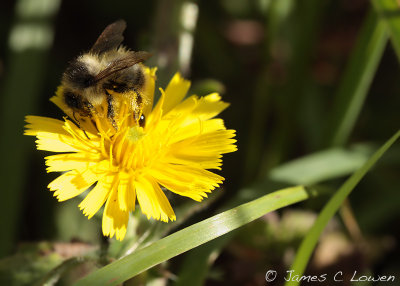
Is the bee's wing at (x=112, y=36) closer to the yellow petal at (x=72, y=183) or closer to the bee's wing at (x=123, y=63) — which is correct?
the bee's wing at (x=123, y=63)

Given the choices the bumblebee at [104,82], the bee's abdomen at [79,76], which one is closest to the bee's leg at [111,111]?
the bumblebee at [104,82]

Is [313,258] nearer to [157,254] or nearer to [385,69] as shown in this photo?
[157,254]

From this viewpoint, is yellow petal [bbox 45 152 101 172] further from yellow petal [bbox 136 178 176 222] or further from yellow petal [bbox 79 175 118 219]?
yellow petal [bbox 136 178 176 222]

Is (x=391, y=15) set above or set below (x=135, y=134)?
→ above

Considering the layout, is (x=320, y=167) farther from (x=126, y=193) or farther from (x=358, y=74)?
(x=126, y=193)

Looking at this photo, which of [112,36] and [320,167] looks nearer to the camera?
[112,36]

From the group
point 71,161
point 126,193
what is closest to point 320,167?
point 126,193
